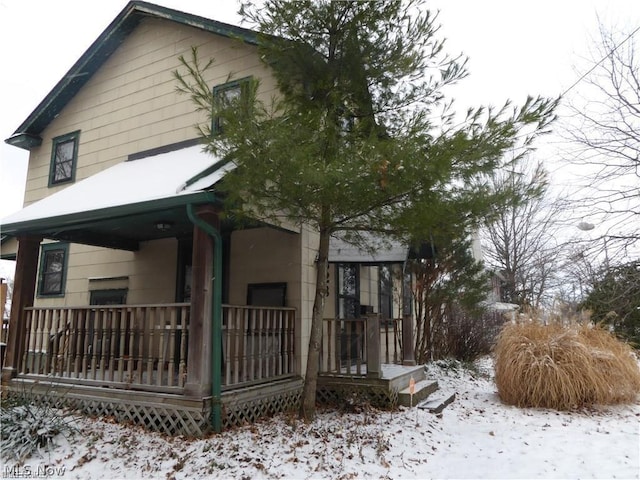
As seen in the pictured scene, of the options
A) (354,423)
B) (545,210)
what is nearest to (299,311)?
(354,423)

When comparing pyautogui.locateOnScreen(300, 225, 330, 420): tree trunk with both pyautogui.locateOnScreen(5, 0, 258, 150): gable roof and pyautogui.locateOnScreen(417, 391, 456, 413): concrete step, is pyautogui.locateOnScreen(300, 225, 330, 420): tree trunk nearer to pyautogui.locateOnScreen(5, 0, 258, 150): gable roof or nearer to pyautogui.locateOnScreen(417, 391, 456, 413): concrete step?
pyautogui.locateOnScreen(417, 391, 456, 413): concrete step

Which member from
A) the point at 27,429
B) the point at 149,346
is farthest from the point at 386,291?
the point at 27,429

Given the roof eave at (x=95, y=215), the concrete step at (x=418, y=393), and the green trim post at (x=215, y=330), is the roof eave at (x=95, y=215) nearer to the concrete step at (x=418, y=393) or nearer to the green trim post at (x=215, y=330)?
the green trim post at (x=215, y=330)

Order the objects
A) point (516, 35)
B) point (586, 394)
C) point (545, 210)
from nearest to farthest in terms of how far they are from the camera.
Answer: point (586, 394) < point (516, 35) < point (545, 210)

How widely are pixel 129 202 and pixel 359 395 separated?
14.4 feet

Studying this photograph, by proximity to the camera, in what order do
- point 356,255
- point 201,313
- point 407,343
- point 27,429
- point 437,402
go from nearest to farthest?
point 27,429 → point 201,313 → point 437,402 → point 356,255 → point 407,343

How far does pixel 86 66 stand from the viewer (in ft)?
33.7

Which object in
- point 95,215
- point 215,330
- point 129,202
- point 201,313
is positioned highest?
point 129,202

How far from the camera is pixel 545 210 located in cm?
1941

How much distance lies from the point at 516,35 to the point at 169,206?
8343 millimetres

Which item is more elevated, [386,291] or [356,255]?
[356,255]

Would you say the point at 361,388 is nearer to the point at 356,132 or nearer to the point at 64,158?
the point at 356,132

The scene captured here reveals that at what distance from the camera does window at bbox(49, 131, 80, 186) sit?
1021 centimetres

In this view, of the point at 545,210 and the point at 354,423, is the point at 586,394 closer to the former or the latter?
the point at 354,423
